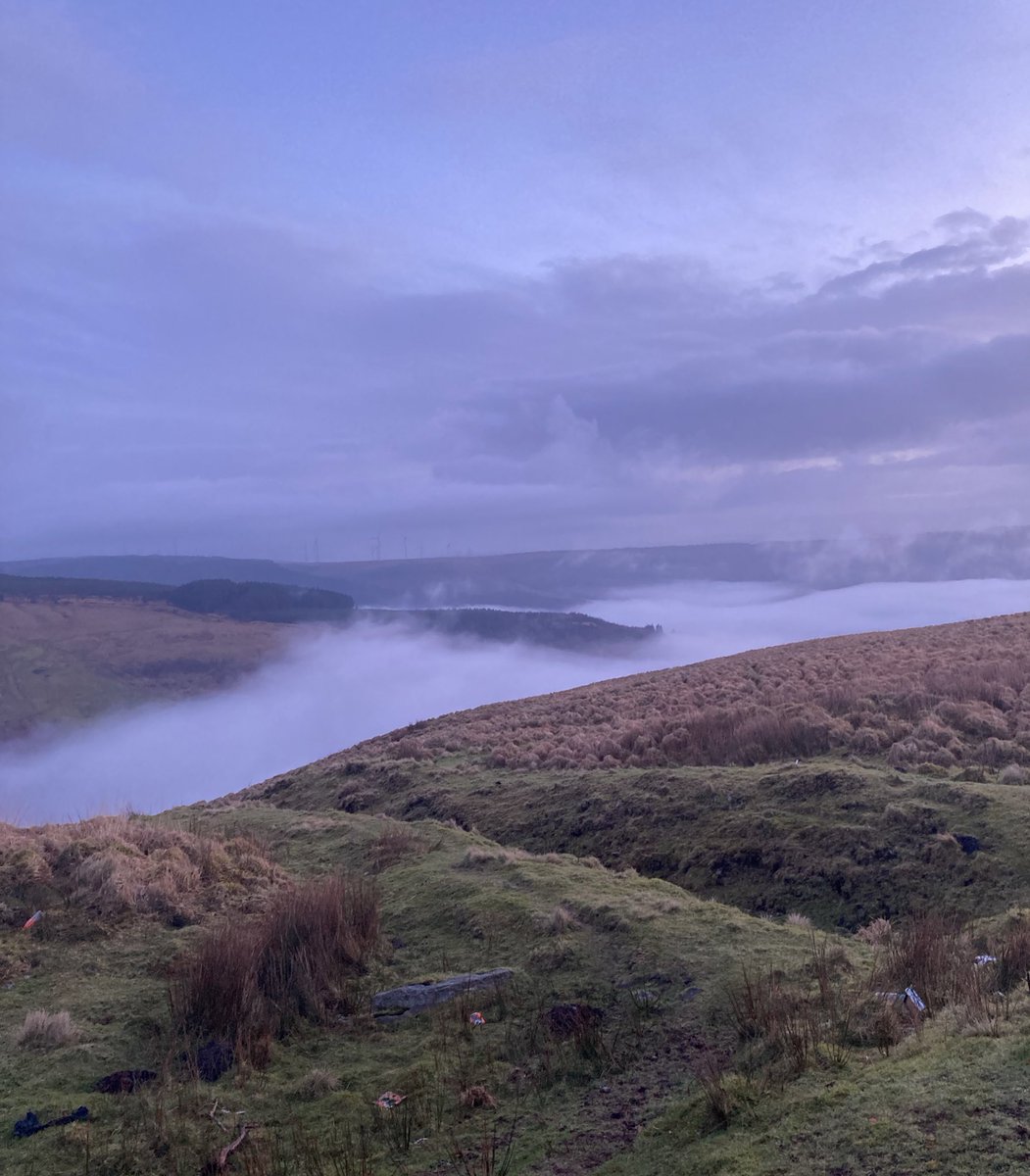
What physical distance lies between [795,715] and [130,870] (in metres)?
16.5

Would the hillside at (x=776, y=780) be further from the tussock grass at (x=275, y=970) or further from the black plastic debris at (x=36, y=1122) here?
the black plastic debris at (x=36, y=1122)

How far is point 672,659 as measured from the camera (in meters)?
160

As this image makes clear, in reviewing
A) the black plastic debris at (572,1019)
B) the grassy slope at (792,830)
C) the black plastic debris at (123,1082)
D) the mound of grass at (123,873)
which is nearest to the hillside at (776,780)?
the grassy slope at (792,830)

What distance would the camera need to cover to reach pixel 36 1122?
24.3 feet

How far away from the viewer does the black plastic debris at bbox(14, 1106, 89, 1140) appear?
7.30 metres

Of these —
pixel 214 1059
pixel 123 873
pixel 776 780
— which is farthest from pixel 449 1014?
pixel 776 780

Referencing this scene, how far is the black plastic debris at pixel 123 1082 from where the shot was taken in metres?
7.94

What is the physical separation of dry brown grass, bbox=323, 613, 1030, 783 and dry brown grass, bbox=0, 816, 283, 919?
11.8m

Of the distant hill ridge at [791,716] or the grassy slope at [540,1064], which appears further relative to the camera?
the distant hill ridge at [791,716]

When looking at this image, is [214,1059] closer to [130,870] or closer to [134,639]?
[130,870]

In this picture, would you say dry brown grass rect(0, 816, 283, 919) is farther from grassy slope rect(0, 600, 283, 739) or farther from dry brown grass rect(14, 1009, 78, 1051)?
grassy slope rect(0, 600, 283, 739)

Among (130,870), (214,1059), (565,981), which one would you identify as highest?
(130,870)

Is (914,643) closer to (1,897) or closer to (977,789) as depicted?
(977,789)

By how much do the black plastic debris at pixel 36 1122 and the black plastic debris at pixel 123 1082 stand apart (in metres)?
0.38
